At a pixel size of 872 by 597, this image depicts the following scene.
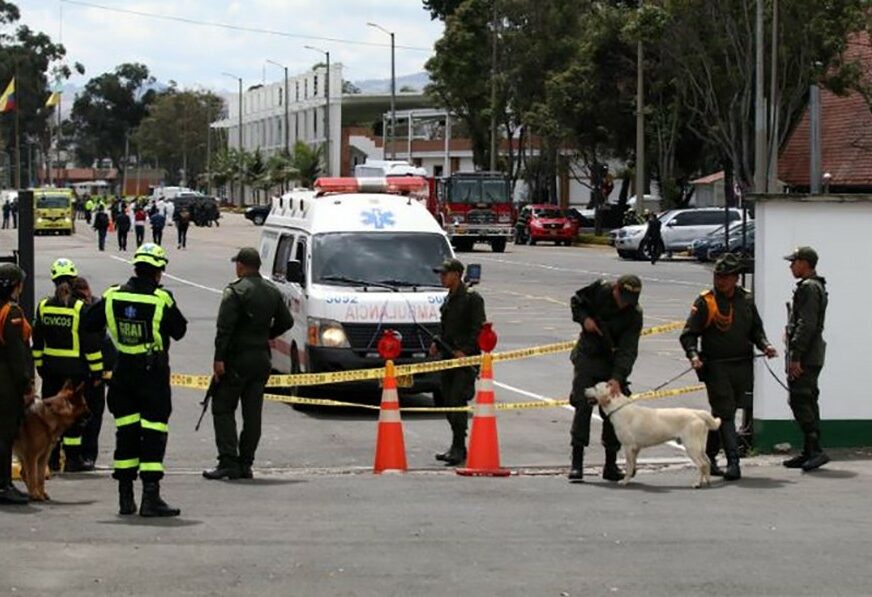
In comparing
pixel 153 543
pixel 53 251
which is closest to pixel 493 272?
pixel 53 251

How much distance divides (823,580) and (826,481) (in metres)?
4.19

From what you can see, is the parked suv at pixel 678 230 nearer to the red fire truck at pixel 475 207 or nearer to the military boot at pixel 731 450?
the red fire truck at pixel 475 207

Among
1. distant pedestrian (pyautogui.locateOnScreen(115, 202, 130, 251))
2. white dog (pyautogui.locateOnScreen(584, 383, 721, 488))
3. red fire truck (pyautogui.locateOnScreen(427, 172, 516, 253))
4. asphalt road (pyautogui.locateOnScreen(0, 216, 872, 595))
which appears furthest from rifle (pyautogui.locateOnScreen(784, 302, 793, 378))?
distant pedestrian (pyautogui.locateOnScreen(115, 202, 130, 251))

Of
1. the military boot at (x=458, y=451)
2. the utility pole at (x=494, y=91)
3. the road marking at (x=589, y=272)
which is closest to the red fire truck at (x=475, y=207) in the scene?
the road marking at (x=589, y=272)

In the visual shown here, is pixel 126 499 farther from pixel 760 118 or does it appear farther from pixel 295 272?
pixel 760 118

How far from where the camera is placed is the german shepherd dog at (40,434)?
1147 cm

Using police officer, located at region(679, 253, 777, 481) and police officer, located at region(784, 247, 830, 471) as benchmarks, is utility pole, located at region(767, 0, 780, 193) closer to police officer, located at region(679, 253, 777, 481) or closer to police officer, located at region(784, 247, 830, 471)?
police officer, located at region(784, 247, 830, 471)

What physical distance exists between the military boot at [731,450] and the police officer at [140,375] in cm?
445

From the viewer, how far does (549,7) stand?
2810 inches

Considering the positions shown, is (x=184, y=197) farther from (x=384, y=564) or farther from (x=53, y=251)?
(x=384, y=564)

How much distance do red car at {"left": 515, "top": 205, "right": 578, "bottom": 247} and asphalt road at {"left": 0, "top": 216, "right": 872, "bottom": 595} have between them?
49.2 meters

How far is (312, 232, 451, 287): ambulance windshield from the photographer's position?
18391 millimetres

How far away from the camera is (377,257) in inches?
734

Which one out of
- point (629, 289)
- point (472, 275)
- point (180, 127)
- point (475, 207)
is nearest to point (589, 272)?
point (475, 207)
